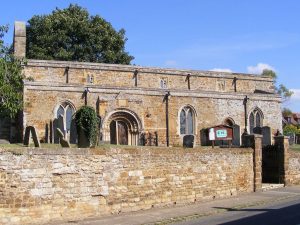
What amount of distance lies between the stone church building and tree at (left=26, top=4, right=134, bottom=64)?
1066 cm

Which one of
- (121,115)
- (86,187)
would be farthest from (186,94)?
(86,187)

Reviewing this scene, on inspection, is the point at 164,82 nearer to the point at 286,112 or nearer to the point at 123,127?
the point at 123,127

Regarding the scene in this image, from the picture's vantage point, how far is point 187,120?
3359 centimetres

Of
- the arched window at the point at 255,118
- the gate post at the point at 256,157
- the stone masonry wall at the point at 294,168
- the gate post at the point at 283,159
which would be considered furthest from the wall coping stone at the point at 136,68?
the gate post at the point at 256,157

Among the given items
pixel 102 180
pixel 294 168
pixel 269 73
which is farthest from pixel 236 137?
pixel 269 73

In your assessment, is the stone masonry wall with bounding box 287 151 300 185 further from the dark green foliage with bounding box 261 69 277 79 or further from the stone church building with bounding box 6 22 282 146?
the dark green foliage with bounding box 261 69 277 79


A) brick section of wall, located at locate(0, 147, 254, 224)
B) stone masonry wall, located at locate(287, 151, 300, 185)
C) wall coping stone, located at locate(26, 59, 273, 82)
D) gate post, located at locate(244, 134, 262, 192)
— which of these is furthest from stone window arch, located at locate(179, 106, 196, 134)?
brick section of wall, located at locate(0, 147, 254, 224)

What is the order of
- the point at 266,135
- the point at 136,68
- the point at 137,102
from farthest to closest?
1. the point at 136,68
2. the point at 137,102
3. the point at 266,135

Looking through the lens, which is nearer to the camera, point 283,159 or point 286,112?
point 283,159

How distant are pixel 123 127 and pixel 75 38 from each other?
2276cm

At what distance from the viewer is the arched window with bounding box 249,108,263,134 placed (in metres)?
36.8

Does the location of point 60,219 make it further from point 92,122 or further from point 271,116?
point 271,116

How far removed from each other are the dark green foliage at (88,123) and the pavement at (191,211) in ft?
9.20

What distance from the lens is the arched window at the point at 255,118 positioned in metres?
36.8
